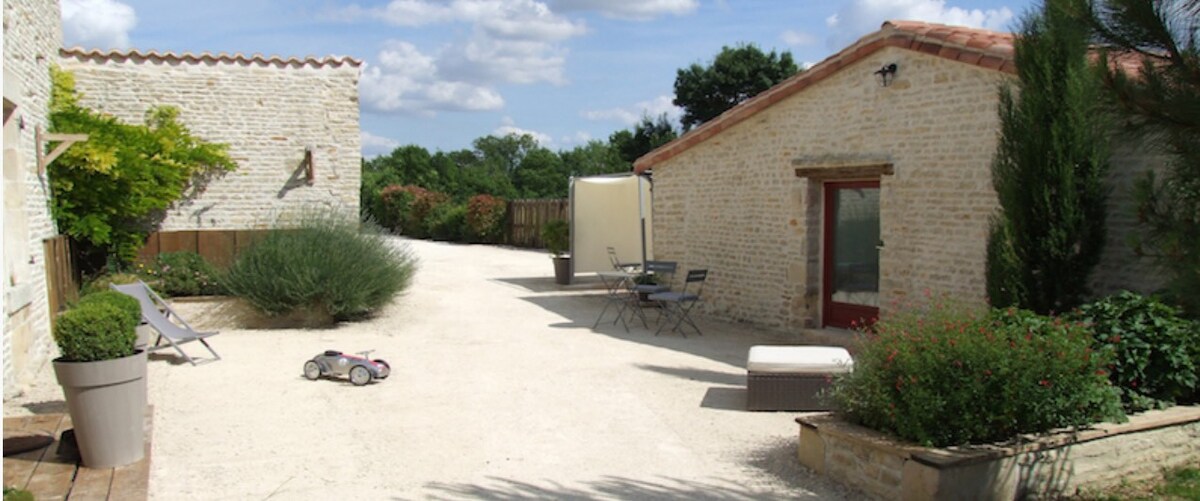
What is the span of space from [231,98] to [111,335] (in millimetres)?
8725

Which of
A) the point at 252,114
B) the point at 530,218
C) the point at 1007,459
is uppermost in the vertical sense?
the point at 252,114

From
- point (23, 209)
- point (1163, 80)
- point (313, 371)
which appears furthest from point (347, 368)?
point (1163, 80)

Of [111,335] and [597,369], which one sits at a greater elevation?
[111,335]

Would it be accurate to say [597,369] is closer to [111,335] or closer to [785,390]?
[785,390]

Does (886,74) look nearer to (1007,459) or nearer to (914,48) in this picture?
(914,48)

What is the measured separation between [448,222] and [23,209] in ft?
69.4

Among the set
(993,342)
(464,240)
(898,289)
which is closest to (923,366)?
(993,342)

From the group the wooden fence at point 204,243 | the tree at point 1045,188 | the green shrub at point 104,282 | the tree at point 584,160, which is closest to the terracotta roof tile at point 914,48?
the tree at point 1045,188

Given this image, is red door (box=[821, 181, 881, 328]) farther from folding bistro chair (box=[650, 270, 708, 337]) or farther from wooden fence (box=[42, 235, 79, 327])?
wooden fence (box=[42, 235, 79, 327])

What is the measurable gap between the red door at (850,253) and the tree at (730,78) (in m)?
22.6

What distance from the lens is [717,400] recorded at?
691cm

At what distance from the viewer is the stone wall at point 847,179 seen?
320 inches

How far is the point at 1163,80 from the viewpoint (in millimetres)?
3814

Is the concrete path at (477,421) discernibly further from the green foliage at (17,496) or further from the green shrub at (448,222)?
the green shrub at (448,222)
